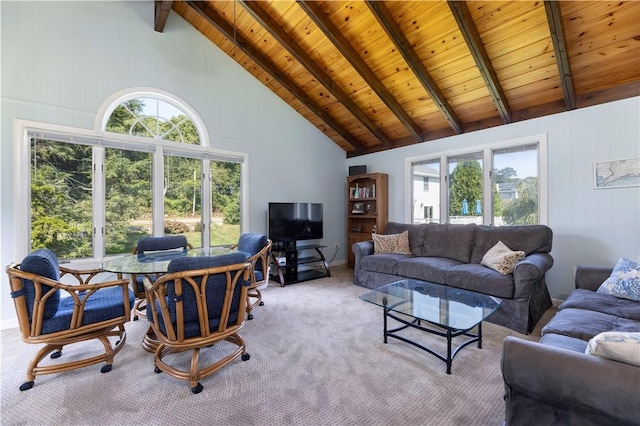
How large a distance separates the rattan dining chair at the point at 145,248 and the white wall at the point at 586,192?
181 inches

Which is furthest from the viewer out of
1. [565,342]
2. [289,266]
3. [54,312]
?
[289,266]

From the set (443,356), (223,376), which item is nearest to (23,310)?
(223,376)

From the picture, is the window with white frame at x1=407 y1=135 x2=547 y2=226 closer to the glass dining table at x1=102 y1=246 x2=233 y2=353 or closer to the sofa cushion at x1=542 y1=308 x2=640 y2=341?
the sofa cushion at x1=542 y1=308 x2=640 y2=341

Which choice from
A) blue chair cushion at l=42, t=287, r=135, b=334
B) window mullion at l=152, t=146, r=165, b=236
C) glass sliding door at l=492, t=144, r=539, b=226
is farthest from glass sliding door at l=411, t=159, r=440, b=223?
blue chair cushion at l=42, t=287, r=135, b=334

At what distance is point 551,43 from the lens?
9.21 feet

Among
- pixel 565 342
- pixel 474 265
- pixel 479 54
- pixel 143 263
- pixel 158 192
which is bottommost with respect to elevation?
pixel 565 342

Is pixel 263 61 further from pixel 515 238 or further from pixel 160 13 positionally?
pixel 515 238

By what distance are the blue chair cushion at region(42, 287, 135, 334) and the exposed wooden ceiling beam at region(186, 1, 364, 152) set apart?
3.48 metres

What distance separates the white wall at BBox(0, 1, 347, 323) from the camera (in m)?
2.82

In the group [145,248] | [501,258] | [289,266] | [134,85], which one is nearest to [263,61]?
[134,85]

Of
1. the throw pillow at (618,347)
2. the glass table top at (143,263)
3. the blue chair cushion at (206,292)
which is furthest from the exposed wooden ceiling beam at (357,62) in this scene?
the throw pillow at (618,347)

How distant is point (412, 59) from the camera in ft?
10.9

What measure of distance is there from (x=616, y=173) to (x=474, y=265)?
70.3 inches

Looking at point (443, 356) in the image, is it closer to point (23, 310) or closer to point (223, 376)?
point (223, 376)
